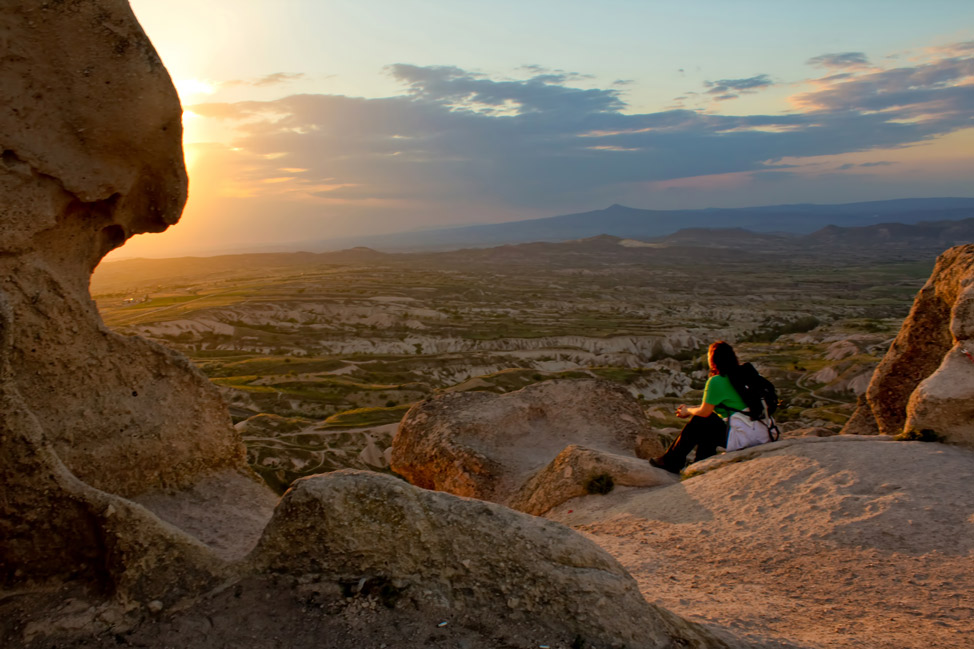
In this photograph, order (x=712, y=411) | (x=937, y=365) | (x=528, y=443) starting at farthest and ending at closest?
(x=528, y=443), (x=937, y=365), (x=712, y=411)

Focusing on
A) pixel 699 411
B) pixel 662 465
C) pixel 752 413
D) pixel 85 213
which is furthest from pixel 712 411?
pixel 85 213

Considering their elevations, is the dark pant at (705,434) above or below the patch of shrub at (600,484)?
above

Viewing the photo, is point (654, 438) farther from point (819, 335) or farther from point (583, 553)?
point (819, 335)

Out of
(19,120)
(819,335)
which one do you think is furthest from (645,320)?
(19,120)

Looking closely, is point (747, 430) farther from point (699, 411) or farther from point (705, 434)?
point (699, 411)

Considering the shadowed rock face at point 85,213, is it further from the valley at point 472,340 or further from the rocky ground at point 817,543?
the valley at point 472,340

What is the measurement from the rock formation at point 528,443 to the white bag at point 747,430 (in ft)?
4.71

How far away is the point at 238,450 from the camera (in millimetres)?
9102

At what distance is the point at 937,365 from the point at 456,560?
35.7 ft

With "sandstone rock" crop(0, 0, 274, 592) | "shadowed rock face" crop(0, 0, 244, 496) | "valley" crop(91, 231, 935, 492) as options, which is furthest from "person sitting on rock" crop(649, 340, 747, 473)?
"valley" crop(91, 231, 935, 492)

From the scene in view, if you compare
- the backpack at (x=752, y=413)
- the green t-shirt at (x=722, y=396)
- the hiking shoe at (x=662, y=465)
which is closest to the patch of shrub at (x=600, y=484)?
the hiking shoe at (x=662, y=465)

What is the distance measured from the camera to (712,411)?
10.4m

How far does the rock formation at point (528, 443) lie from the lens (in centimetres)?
1178

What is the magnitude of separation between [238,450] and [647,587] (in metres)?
Result: 5.48
